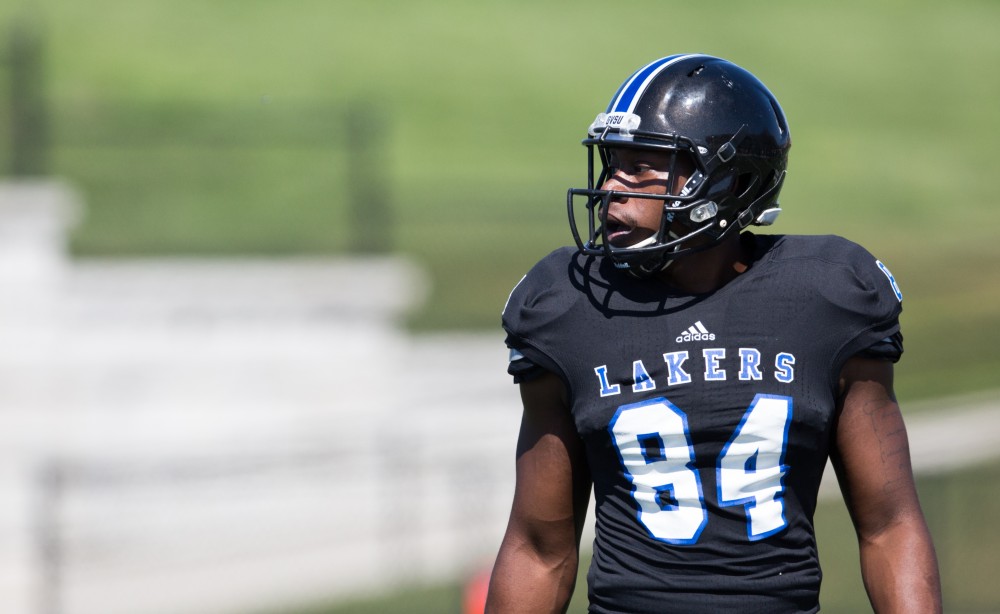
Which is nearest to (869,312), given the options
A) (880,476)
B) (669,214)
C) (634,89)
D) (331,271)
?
(880,476)

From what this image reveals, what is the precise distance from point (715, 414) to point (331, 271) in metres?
6.69

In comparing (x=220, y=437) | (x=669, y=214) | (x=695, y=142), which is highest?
(x=695, y=142)

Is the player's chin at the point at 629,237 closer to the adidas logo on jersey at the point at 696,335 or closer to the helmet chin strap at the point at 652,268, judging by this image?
the helmet chin strap at the point at 652,268

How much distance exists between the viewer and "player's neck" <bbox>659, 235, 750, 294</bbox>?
8.99 feet

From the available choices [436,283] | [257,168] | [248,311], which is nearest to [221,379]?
[248,311]

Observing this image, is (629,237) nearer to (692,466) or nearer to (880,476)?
(692,466)

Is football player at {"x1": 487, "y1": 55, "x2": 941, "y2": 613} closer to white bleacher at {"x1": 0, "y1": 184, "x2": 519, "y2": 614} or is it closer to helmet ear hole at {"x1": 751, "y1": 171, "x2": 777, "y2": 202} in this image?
helmet ear hole at {"x1": 751, "y1": 171, "x2": 777, "y2": 202}

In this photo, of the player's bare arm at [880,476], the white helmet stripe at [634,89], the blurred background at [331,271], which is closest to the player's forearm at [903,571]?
the player's bare arm at [880,476]

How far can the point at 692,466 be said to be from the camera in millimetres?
2557

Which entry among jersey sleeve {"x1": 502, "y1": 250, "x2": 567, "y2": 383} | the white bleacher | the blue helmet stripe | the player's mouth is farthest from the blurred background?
the blue helmet stripe

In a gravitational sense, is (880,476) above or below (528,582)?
above

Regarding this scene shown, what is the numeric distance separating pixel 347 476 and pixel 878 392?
638cm

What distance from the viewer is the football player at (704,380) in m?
2.54

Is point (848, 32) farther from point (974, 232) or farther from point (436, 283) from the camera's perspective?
point (436, 283)
